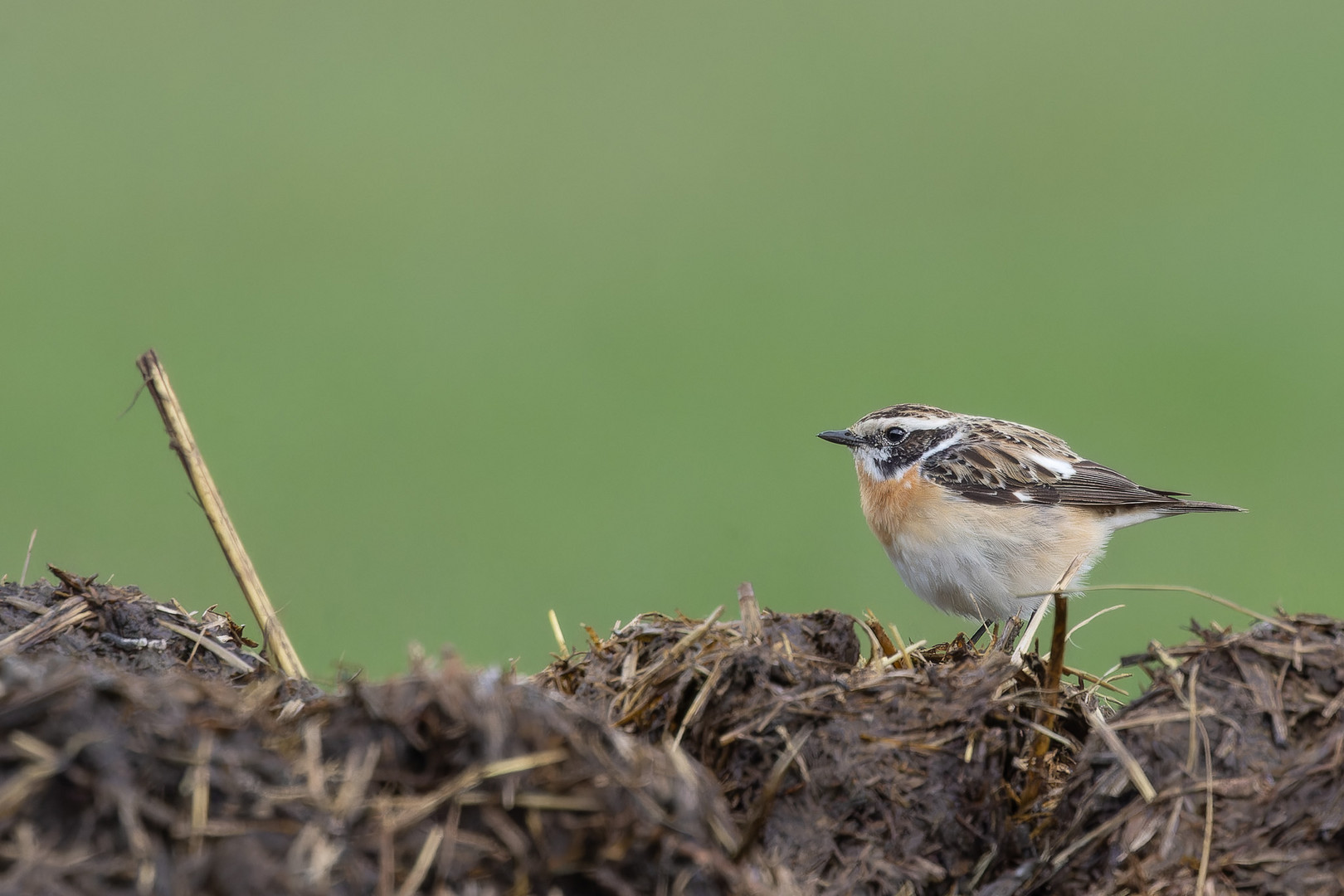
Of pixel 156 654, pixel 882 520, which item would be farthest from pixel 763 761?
pixel 882 520

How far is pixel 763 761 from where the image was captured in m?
3.99

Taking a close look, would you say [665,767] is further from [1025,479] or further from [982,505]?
[1025,479]

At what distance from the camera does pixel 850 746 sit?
4.02 m

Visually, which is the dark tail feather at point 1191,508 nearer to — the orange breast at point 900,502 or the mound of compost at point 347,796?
the orange breast at point 900,502

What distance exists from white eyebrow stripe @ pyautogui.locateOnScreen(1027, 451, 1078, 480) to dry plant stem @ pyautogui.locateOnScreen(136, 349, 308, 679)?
633 centimetres

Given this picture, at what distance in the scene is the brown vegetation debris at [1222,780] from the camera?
3506 mm

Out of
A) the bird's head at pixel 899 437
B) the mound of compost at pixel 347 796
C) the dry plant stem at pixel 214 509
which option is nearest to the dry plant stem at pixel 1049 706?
the mound of compost at pixel 347 796

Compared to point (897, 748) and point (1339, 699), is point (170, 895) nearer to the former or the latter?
point (897, 748)

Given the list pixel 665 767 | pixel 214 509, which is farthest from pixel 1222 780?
pixel 214 509

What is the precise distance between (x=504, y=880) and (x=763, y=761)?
1.36 metres

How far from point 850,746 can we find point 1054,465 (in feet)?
19.8

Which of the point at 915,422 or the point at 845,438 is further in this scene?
the point at 845,438

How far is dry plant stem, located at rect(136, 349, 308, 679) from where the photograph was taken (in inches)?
189

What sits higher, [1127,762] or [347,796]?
[347,796]
